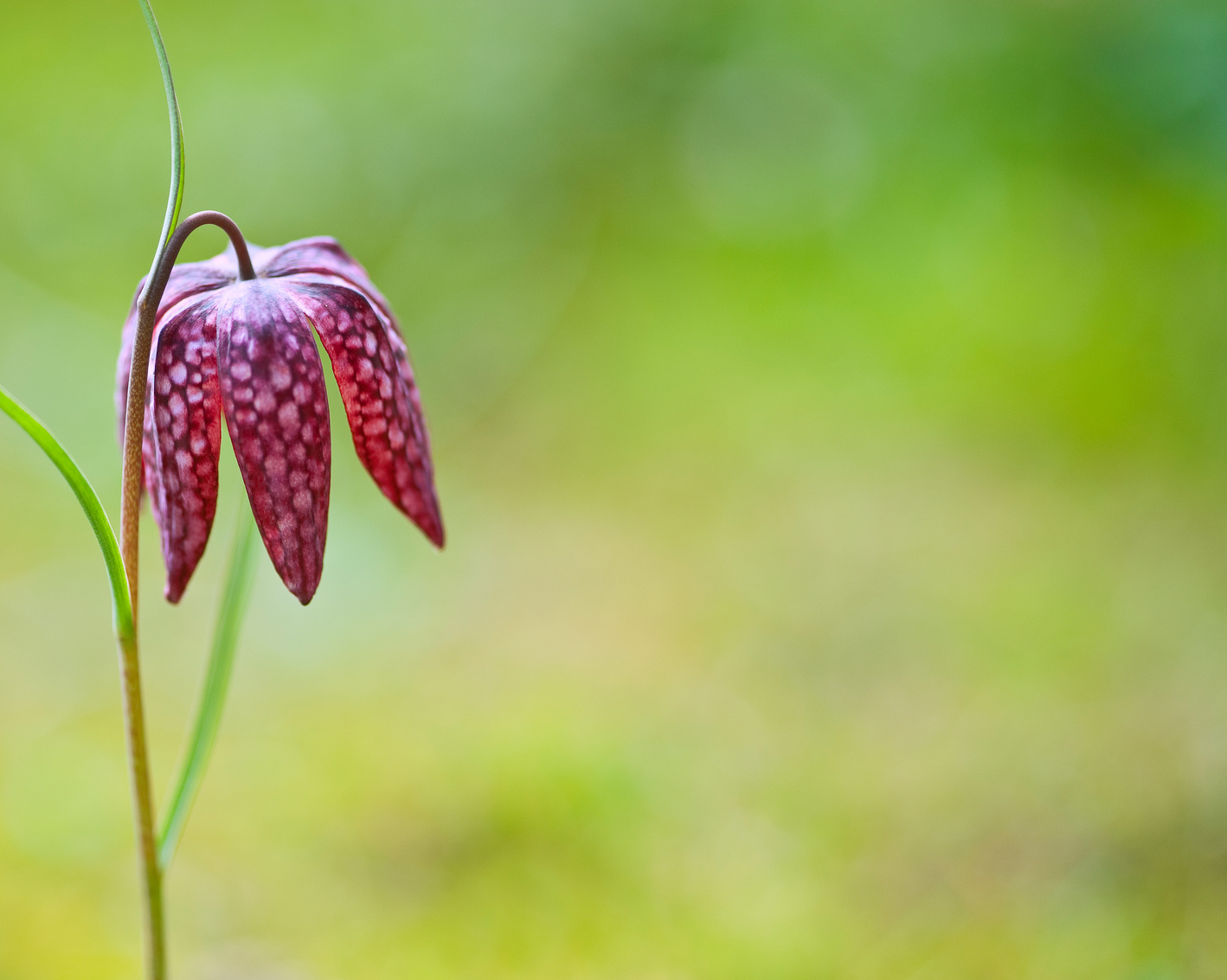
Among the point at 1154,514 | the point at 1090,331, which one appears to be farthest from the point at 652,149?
the point at 1154,514

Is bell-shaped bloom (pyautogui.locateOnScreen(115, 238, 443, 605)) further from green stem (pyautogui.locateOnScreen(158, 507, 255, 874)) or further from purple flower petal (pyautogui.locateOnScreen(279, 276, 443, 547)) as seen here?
green stem (pyautogui.locateOnScreen(158, 507, 255, 874))

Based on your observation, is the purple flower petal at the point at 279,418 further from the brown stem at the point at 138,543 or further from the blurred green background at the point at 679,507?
the blurred green background at the point at 679,507

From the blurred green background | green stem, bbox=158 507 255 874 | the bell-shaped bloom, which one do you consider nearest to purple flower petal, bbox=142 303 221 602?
the bell-shaped bloom

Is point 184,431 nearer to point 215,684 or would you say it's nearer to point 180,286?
point 180,286

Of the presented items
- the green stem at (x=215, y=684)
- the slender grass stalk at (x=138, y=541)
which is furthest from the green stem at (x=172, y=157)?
the green stem at (x=215, y=684)

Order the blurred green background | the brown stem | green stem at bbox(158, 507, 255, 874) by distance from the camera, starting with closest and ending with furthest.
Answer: the brown stem
green stem at bbox(158, 507, 255, 874)
the blurred green background

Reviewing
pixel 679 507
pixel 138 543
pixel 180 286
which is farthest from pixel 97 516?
pixel 679 507
